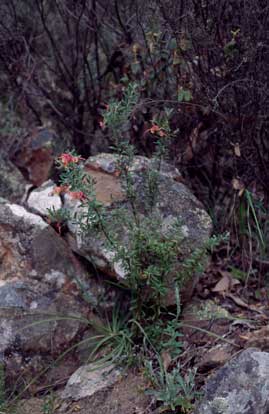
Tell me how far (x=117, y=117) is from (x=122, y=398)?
4.40 ft

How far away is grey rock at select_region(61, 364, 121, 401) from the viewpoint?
3209 mm

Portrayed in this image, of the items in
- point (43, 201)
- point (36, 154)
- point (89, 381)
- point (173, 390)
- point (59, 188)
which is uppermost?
point (59, 188)

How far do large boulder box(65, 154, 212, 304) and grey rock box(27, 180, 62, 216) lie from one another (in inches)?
3.6

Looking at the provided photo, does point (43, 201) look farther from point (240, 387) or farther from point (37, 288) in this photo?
point (240, 387)

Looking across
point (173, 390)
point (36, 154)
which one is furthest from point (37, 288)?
point (36, 154)

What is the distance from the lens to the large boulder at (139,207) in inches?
136

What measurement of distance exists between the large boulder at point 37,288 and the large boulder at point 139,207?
134 millimetres

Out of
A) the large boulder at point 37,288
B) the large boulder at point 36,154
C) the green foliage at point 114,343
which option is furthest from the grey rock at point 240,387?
the large boulder at point 36,154

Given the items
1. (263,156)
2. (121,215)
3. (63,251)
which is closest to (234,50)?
(263,156)

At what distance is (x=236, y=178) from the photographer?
3.89m

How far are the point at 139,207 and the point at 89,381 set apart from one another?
3.15 ft

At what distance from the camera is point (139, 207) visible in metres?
3.59

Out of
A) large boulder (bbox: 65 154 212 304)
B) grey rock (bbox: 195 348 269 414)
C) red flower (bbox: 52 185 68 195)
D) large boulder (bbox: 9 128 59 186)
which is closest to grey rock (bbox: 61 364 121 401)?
large boulder (bbox: 65 154 212 304)

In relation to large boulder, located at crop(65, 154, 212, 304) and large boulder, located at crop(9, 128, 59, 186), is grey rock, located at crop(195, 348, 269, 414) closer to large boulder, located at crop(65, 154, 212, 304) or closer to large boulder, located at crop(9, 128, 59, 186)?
large boulder, located at crop(65, 154, 212, 304)
